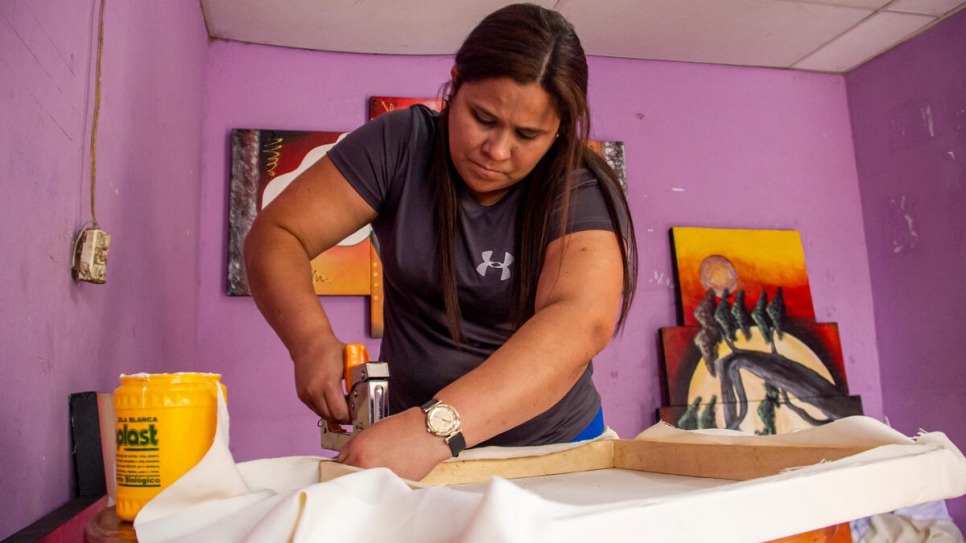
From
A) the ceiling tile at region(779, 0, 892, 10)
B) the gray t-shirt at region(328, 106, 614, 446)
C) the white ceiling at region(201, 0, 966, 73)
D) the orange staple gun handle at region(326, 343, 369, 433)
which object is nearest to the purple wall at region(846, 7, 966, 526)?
the white ceiling at region(201, 0, 966, 73)

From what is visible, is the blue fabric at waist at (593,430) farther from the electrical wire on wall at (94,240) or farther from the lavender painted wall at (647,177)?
the lavender painted wall at (647,177)

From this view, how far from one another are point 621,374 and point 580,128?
1.74 metres

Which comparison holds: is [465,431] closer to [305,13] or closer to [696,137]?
[305,13]

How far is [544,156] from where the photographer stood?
46.6 inches

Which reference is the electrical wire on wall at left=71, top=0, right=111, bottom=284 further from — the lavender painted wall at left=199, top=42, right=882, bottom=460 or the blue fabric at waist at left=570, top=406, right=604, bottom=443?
the lavender painted wall at left=199, top=42, right=882, bottom=460

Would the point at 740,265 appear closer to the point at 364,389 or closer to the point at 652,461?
the point at 652,461

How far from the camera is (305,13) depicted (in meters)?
2.41

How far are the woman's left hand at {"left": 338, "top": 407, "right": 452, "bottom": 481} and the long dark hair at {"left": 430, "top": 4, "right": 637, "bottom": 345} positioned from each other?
1.34 ft

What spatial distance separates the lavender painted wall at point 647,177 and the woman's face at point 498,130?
151cm

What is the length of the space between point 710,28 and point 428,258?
204 cm

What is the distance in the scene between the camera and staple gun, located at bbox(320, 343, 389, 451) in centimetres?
85

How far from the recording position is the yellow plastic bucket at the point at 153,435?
684 millimetres

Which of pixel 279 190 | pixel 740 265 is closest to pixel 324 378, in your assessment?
pixel 279 190

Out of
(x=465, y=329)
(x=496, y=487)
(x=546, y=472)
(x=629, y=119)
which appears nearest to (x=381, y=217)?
(x=465, y=329)
